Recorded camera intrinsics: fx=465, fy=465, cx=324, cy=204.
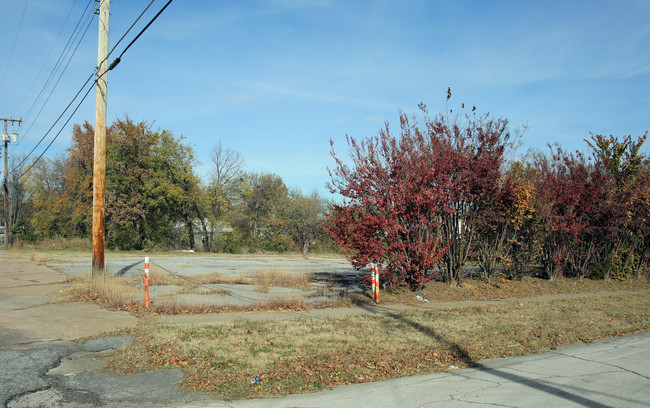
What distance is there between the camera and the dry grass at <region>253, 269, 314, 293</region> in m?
A: 15.0

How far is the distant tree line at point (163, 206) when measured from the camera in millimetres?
38469

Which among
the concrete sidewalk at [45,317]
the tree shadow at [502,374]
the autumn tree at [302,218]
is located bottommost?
the tree shadow at [502,374]

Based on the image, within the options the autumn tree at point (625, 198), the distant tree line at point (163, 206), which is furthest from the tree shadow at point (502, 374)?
the distant tree line at point (163, 206)

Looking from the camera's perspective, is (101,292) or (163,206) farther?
(163,206)

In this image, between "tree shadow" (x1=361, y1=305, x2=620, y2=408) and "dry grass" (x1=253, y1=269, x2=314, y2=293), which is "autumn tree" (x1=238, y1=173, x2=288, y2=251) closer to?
"dry grass" (x1=253, y1=269, x2=314, y2=293)

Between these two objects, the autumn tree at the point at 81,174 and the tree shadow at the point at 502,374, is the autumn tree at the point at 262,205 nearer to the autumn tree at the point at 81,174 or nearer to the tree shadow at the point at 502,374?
the autumn tree at the point at 81,174

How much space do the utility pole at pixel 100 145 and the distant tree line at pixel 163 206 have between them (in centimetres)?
2564

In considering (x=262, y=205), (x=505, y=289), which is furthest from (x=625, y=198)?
(x=262, y=205)

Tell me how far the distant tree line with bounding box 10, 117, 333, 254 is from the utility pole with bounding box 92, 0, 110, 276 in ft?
84.1

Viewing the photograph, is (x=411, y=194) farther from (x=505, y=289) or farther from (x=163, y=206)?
(x=163, y=206)

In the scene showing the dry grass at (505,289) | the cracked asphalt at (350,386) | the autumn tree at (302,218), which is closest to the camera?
the cracked asphalt at (350,386)

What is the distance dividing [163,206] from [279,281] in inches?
1059

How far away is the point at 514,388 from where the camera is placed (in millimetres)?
6125

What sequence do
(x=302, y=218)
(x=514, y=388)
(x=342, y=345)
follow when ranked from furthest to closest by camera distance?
(x=302, y=218)
(x=342, y=345)
(x=514, y=388)
